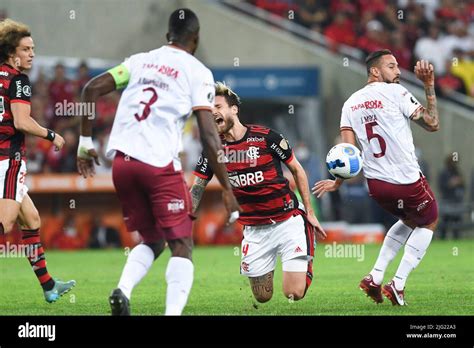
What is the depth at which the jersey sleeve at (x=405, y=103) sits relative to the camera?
10.2m

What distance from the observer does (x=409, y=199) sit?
1029 cm

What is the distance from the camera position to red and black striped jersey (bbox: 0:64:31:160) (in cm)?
995

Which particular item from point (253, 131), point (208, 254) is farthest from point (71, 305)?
point (208, 254)

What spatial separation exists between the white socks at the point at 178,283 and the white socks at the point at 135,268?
0.26m

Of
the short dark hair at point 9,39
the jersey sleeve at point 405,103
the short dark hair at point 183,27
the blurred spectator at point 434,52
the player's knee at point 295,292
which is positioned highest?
the blurred spectator at point 434,52

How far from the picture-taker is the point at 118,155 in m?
7.70

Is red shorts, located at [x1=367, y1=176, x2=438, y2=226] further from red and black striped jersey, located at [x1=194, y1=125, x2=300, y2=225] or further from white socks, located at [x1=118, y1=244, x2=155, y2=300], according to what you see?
white socks, located at [x1=118, y1=244, x2=155, y2=300]

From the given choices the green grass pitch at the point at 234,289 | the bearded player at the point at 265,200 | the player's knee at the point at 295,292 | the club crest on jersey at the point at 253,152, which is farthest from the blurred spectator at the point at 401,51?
the player's knee at the point at 295,292

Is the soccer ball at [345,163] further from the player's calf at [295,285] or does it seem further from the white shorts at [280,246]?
the player's calf at [295,285]

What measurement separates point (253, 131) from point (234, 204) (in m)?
2.65

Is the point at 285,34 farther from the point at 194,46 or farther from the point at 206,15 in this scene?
the point at 194,46

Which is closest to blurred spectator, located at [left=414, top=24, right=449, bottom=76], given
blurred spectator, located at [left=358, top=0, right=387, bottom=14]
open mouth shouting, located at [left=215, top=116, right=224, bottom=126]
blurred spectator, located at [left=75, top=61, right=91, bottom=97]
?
blurred spectator, located at [left=358, top=0, right=387, bottom=14]

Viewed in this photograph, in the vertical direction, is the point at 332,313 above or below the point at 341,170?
below

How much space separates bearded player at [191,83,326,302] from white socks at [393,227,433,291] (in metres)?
0.92
